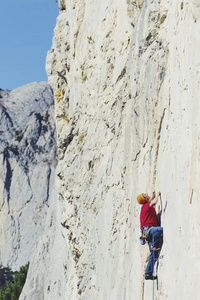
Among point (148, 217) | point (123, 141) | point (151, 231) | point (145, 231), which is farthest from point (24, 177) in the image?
point (151, 231)

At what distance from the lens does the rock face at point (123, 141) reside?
1012cm

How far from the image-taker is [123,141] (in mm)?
16109

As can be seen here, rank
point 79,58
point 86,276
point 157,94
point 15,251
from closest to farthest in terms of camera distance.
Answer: point 157,94
point 86,276
point 79,58
point 15,251

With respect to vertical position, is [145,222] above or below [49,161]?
A: below

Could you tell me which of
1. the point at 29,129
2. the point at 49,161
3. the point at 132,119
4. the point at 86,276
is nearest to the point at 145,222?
the point at 132,119

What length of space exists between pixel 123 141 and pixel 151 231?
520 centimetres

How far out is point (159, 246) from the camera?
11359 mm

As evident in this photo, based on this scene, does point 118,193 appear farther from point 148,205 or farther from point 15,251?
point 15,251

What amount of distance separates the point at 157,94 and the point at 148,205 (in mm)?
2841

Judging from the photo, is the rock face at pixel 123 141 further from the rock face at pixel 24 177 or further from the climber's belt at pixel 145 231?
the rock face at pixel 24 177

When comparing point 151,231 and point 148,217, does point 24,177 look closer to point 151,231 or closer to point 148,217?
point 148,217

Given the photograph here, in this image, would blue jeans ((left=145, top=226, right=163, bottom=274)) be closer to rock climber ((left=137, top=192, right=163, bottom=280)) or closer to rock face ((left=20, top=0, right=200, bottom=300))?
rock climber ((left=137, top=192, right=163, bottom=280))

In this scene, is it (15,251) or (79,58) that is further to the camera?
(15,251)

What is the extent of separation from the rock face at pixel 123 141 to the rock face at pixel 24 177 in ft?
141
